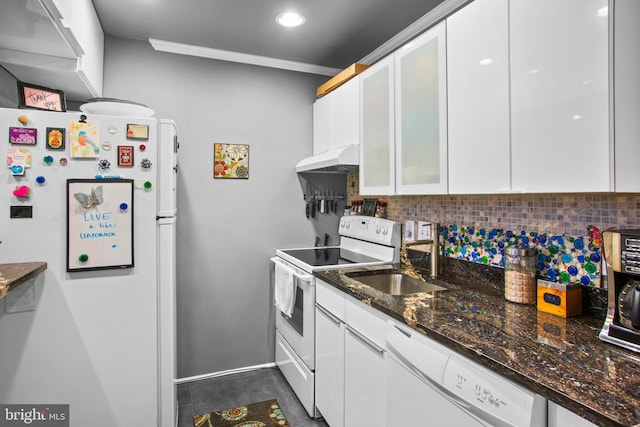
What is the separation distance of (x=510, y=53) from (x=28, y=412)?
255 centimetres

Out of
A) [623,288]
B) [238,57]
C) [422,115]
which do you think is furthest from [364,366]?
[238,57]

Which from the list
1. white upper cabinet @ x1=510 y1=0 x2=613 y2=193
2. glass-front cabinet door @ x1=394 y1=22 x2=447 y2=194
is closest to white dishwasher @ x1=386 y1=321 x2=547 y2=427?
white upper cabinet @ x1=510 y1=0 x2=613 y2=193

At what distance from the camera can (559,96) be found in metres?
1.14

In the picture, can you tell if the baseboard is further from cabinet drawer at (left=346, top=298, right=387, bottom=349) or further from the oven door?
cabinet drawer at (left=346, top=298, right=387, bottom=349)

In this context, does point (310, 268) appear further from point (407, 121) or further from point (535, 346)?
point (535, 346)

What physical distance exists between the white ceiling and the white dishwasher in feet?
5.83

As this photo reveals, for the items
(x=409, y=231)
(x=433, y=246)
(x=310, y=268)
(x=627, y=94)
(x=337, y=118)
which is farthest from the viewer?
(x=337, y=118)

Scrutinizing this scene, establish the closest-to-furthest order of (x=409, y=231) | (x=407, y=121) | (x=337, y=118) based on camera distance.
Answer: (x=407, y=121) < (x=409, y=231) < (x=337, y=118)

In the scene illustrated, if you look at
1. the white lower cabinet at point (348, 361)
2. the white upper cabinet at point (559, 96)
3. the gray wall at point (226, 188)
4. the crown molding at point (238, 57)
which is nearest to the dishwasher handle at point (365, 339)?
the white lower cabinet at point (348, 361)

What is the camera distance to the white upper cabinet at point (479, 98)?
1.34 meters

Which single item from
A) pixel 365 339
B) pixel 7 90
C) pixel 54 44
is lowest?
pixel 365 339

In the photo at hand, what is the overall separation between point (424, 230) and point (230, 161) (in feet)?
5.03

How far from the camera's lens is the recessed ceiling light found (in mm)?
2131

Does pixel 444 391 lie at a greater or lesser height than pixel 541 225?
lesser
